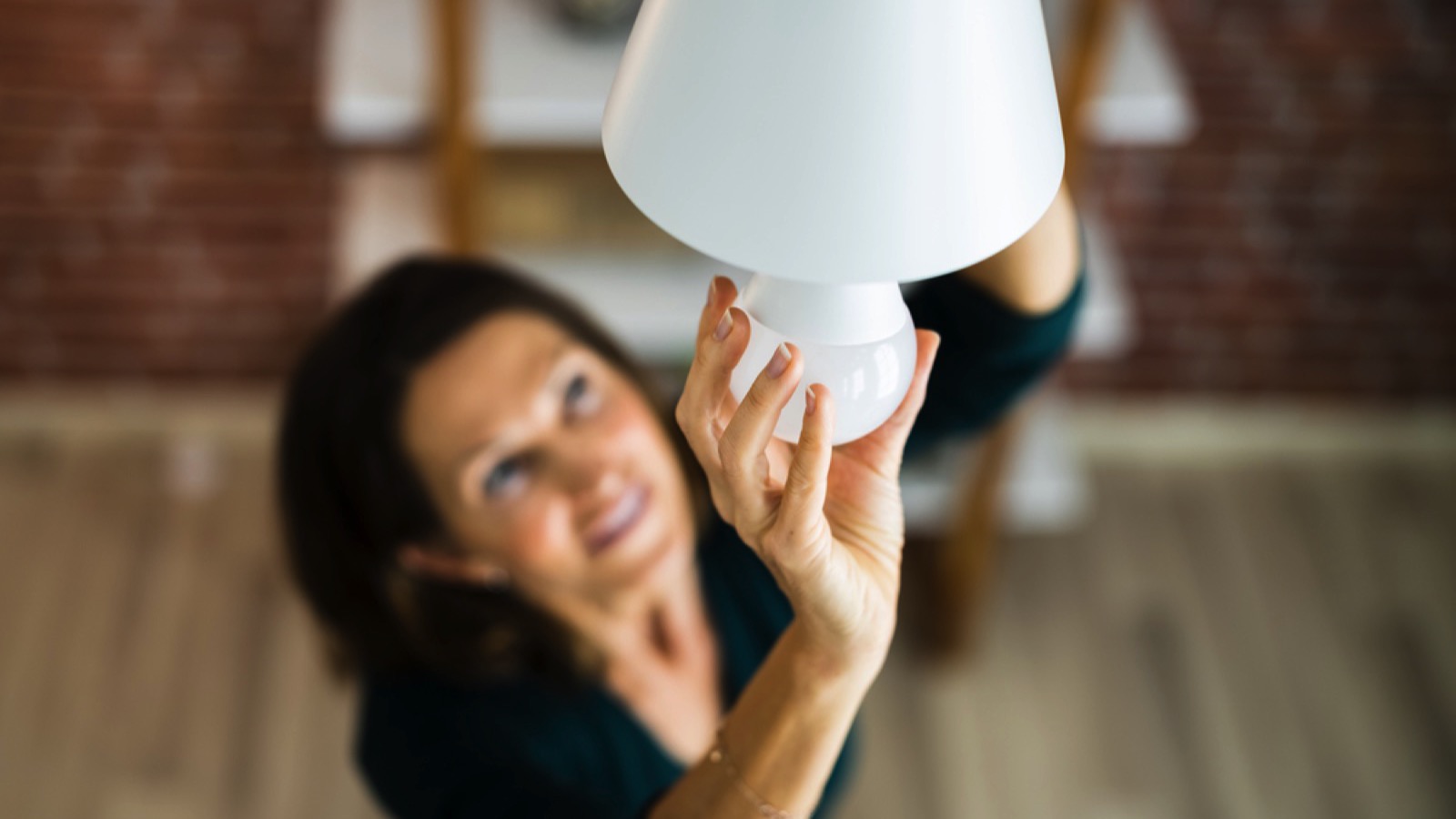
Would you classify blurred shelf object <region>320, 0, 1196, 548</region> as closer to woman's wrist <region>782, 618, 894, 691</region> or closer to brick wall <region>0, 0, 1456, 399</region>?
brick wall <region>0, 0, 1456, 399</region>

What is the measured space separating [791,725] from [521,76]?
1.12 m

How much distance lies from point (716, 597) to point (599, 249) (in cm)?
68

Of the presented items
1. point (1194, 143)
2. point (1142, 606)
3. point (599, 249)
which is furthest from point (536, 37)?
point (1142, 606)

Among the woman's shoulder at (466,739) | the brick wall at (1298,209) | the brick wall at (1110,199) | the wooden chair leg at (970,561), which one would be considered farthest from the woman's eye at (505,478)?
the brick wall at (1298,209)

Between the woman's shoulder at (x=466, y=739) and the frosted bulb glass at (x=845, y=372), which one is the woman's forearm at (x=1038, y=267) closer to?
the frosted bulb glass at (x=845, y=372)

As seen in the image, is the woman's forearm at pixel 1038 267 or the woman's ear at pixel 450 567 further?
the woman's ear at pixel 450 567

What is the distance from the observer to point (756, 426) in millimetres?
375

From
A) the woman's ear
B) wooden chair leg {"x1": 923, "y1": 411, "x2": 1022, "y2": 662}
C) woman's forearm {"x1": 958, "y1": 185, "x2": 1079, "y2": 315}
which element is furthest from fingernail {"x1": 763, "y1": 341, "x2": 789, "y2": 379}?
wooden chair leg {"x1": 923, "y1": 411, "x2": 1022, "y2": 662}

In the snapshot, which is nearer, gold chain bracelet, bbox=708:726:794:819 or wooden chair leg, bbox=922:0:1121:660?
gold chain bracelet, bbox=708:726:794:819

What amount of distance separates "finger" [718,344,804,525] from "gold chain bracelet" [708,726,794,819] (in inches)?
6.1

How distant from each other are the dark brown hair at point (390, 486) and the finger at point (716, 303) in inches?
25.0

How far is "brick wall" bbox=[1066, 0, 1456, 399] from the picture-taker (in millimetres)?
1940

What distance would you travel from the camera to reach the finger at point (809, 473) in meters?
0.37

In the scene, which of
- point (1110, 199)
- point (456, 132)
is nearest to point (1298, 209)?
point (1110, 199)
